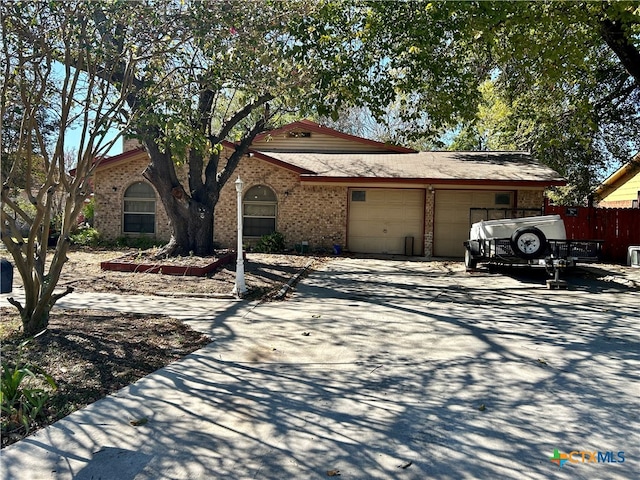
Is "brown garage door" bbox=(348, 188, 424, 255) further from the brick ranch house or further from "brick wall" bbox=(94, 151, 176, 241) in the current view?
"brick wall" bbox=(94, 151, 176, 241)

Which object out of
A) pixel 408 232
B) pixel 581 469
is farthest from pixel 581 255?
pixel 581 469

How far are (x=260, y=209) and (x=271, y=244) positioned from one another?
1593mm

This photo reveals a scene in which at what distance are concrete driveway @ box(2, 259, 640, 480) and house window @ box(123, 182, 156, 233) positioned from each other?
1136 cm

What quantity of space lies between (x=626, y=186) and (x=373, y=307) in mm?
21962

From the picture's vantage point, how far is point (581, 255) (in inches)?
440

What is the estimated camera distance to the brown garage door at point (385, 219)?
17812 mm

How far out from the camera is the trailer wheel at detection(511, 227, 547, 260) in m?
11.3

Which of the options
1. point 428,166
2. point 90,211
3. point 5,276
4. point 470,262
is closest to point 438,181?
point 428,166

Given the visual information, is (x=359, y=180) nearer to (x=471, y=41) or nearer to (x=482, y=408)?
(x=471, y=41)

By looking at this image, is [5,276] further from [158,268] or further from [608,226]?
[608,226]

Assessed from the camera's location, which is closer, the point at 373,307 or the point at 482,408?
the point at 482,408

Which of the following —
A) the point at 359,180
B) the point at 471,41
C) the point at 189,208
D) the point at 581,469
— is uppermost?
the point at 471,41

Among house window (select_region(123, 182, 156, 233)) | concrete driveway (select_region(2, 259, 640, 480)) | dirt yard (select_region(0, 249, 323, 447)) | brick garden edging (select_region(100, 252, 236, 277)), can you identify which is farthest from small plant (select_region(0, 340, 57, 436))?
house window (select_region(123, 182, 156, 233))

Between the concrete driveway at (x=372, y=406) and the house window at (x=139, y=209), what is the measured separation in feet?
37.3
